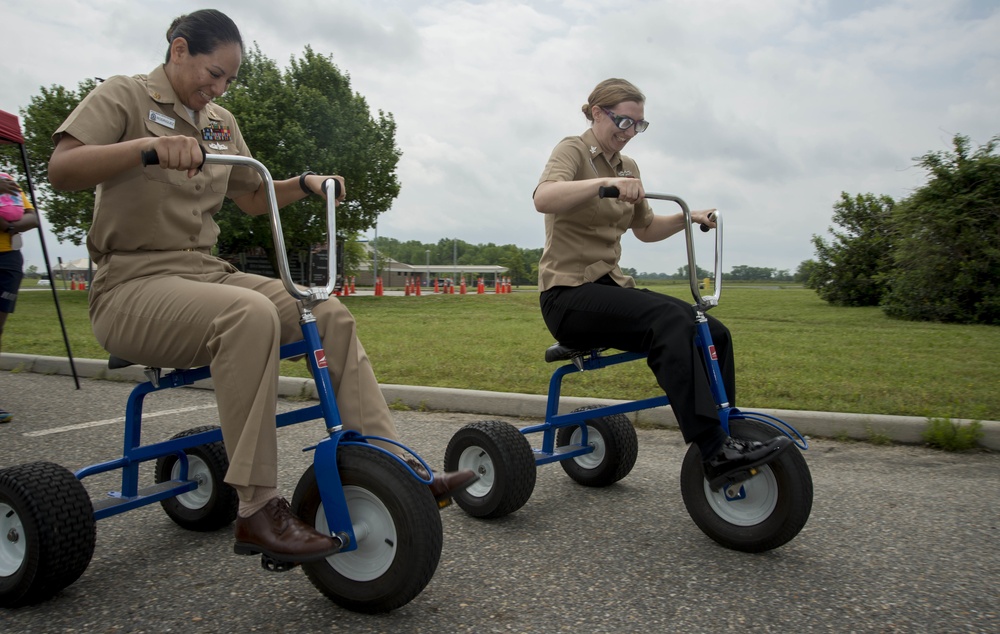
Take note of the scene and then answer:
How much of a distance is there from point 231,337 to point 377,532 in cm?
76

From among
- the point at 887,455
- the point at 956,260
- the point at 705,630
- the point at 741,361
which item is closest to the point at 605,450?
the point at 705,630

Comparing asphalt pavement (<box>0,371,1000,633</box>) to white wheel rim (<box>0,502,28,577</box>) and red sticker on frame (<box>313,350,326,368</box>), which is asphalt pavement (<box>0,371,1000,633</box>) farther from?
red sticker on frame (<box>313,350,326,368</box>)

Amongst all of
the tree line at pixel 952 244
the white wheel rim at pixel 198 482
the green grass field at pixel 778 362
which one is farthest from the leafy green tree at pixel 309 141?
the white wheel rim at pixel 198 482

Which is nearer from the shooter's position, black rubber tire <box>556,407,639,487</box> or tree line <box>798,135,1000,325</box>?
black rubber tire <box>556,407,639,487</box>

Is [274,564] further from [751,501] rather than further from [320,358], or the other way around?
[751,501]

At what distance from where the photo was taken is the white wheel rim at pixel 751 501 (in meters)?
2.85

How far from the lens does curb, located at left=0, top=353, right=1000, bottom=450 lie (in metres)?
4.61

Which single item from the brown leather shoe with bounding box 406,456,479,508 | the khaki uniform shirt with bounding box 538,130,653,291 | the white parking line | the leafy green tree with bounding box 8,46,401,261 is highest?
the leafy green tree with bounding box 8,46,401,261

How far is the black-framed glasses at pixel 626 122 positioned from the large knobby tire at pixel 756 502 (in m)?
1.44

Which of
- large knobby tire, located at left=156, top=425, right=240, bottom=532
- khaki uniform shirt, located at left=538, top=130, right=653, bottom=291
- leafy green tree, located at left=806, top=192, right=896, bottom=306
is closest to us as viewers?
large knobby tire, located at left=156, top=425, right=240, bottom=532

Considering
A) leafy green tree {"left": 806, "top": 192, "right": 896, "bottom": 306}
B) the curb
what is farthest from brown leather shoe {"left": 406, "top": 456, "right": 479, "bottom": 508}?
leafy green tree {"left": 806, "top": 192, "right": 896, "bottom": 306}

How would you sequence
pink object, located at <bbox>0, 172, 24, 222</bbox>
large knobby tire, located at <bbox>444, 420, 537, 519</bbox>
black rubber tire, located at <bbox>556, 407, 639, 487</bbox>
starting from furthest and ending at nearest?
pink object, located at <bbox>0, 172, 24, 222</bbox> → black rubber tire, located at <bbox>556, 407, 639, 487</bbox> → large knobby tire, located at <bbox>444, 420, 537, 519</bbox>

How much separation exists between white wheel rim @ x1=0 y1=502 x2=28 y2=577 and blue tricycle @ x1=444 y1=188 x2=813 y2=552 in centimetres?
147

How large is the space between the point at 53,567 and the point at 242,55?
6.13 feet
